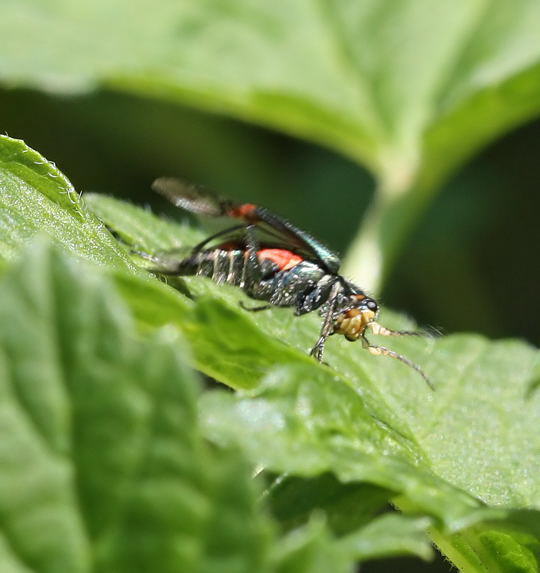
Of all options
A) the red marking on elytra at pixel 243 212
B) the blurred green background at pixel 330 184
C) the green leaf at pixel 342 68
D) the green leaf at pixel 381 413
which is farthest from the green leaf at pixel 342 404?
the blurred green background at pixel 330 184

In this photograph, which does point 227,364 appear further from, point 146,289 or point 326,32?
point 326,32

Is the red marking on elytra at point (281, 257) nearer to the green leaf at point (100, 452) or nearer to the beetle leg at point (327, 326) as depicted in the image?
the beetle leg at point (327, 326)

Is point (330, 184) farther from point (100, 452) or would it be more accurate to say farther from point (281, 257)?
point (100, 452)

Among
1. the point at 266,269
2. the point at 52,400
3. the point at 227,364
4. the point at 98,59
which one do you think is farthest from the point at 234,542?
the point at 98,59

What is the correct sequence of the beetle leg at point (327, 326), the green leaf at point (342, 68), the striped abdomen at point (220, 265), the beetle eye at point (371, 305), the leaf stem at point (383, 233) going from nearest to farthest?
Result: the beetle leg at point (327, 326)
the striped abdomen at point (220, 265)
the beetle eye at point (371, 305)
the leaf stem at point (383, 233)
the green leaf at point (342, 68)

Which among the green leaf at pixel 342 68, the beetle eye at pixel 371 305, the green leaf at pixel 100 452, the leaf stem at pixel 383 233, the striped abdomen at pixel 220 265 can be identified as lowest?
the green leaf at pixel 100 452
